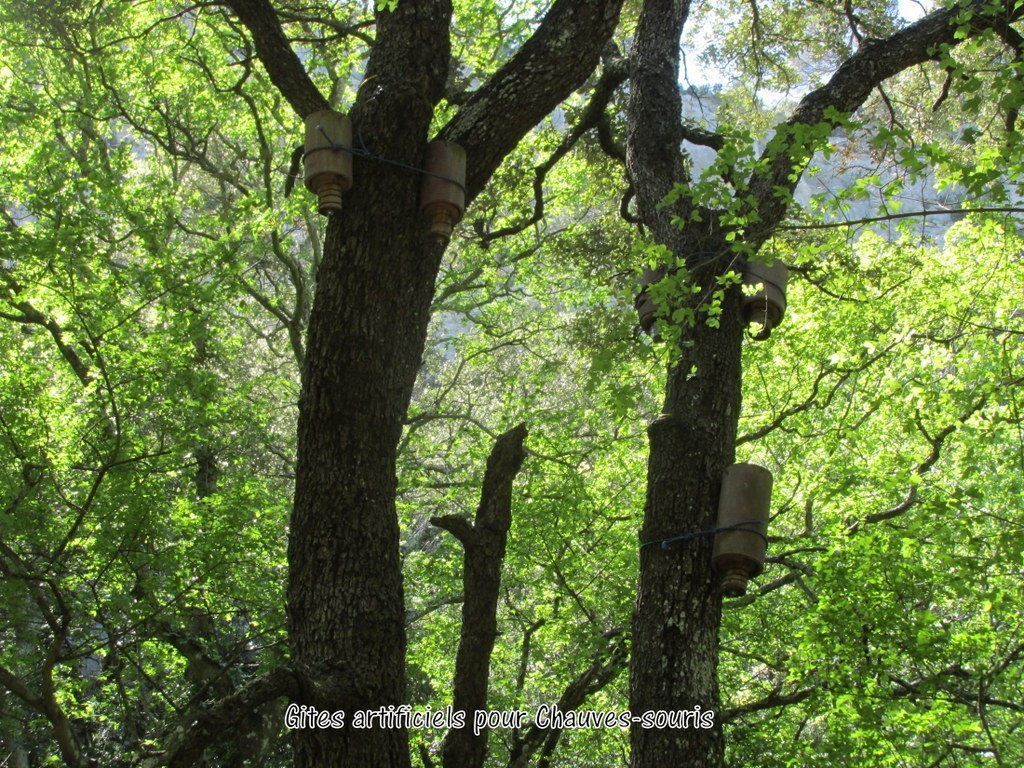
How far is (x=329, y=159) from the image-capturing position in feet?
9.71

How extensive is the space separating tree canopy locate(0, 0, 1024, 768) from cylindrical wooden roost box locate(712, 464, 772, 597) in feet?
0.40

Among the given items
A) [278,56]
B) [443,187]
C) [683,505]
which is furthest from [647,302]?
[278,56]

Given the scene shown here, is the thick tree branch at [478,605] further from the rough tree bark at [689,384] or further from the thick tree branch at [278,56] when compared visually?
the thick tree branch at [278,56]

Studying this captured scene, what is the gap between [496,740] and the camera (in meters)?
8.71

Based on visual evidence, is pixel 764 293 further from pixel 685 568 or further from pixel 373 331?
pixel 373 331

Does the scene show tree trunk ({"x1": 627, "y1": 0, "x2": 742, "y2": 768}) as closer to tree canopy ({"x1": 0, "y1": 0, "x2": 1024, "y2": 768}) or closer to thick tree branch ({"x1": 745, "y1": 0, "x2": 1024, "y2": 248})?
tree canopy ({"x1": 0, "y1": 0, "x2": 1024, "y2": 768})

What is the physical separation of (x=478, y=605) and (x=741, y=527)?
122 cm

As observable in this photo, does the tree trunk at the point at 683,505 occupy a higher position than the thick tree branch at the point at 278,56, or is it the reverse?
the thick tree branch at the point at 278,56

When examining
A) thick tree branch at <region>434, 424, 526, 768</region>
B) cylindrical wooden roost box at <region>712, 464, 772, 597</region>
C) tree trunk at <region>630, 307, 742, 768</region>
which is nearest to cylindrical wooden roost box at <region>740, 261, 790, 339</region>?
tree trunk at <region>630, 307, 742, 768</region>

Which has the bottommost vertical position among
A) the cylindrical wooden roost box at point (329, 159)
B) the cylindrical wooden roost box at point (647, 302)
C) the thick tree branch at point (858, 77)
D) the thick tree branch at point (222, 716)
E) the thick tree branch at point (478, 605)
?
the thick tree branch at point (222, 716)

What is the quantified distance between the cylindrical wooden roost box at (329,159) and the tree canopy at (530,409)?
0.06 meters

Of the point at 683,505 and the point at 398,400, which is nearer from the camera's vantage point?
the point at 398,400

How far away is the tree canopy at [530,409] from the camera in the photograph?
3.06 metres

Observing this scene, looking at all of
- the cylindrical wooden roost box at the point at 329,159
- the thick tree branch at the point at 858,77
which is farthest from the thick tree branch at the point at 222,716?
the thick tree branch at the point at 858,77
